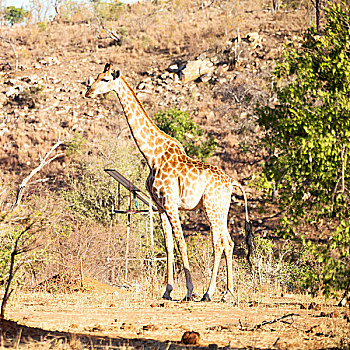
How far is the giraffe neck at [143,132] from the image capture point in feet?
34.1

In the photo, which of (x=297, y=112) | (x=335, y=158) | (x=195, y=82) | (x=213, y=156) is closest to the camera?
(x=335, y=158)

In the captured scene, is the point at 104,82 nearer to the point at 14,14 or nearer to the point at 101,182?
the point at 101,182

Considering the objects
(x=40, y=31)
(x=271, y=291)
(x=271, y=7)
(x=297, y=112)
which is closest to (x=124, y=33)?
(x=40, y=31)

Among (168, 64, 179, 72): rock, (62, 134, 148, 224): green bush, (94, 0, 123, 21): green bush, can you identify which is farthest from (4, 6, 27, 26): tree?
(62, 134, 148, 224): green bush

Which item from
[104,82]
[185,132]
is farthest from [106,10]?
[104,82]

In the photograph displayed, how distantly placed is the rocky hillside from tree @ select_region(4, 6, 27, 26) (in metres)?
11.8

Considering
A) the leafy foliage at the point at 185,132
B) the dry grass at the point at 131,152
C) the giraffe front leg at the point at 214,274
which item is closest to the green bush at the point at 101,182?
the dry grass at the point at 131,152

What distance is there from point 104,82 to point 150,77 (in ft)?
120

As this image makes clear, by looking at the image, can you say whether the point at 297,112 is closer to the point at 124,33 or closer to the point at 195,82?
the point at 195,82

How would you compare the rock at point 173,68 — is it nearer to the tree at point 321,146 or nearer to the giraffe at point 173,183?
the giraffe at point 173,183

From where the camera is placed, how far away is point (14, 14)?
70000mm

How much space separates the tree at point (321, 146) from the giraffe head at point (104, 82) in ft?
13.3

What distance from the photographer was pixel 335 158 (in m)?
5.91

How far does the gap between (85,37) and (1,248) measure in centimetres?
4873
